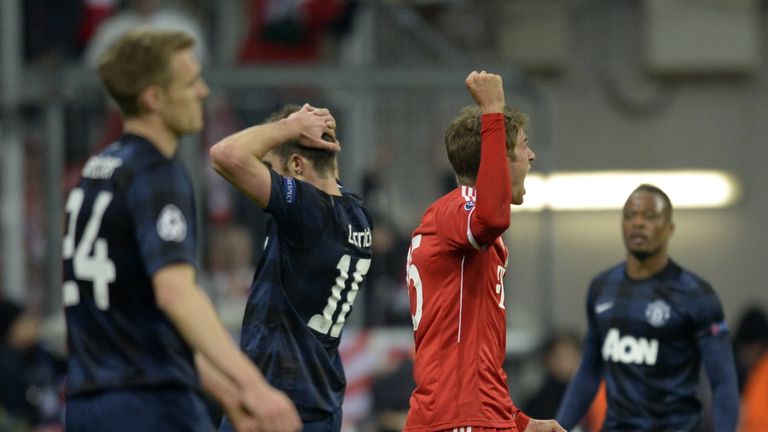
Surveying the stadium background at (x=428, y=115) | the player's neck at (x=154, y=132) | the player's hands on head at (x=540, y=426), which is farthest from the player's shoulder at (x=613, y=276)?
the stadium background at (x=428, y=115)

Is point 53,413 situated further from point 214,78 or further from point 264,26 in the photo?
point 264,26

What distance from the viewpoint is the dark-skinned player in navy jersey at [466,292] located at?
19.4 feet

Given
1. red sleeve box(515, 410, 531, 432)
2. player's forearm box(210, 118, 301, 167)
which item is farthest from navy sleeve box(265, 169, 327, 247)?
red sleeve box(515, 410, 531, 432)

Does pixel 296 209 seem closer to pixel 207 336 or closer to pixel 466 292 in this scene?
pixel 466 292

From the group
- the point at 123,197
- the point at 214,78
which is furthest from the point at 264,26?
the point at 123,197

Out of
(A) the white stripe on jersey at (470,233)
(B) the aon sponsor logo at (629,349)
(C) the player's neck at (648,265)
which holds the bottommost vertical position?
(B) the aon sponsor logo at (629,349)

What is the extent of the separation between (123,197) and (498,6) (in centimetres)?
1143

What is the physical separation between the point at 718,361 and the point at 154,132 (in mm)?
3381

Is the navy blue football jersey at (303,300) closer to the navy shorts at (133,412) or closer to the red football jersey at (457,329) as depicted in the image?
the red football jersey at (457,329)

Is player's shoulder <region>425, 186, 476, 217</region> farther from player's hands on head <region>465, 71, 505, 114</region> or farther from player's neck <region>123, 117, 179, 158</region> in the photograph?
player's neck <region>123, 117, 179, 158</region>

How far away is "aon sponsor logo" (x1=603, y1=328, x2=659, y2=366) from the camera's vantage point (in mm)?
7434

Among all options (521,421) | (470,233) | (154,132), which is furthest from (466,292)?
(154,132)

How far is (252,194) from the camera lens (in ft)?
19.7

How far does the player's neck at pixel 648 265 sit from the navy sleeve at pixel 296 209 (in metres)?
2.08
